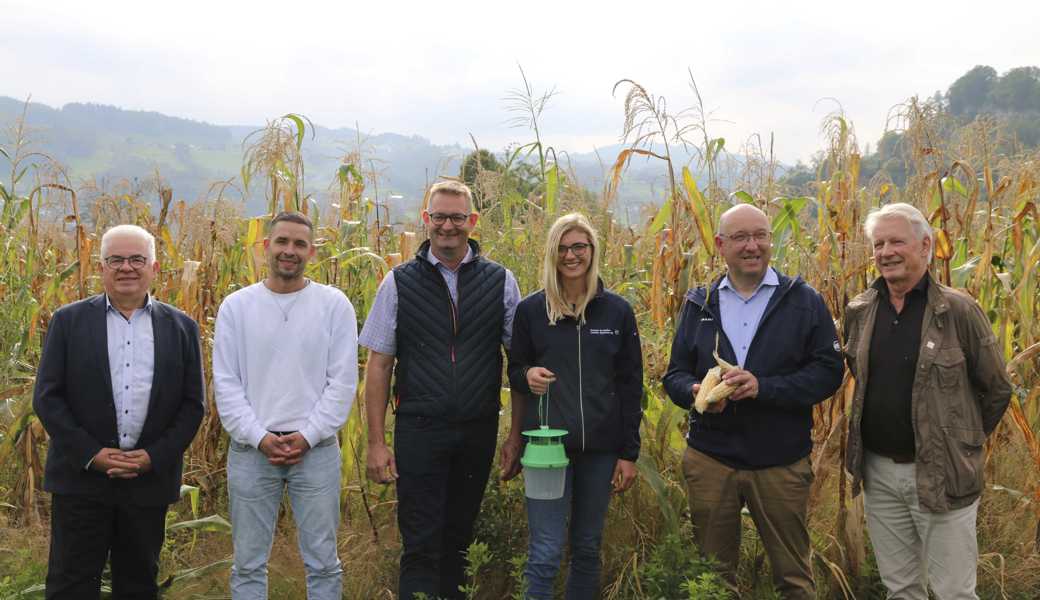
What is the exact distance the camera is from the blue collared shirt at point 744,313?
3625 millimetres

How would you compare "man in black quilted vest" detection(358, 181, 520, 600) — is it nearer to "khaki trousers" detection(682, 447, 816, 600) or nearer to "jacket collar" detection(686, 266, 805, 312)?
"jacket collar" detection(686, 266, 805, 312)

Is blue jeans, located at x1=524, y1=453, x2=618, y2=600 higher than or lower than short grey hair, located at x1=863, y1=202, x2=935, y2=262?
lower

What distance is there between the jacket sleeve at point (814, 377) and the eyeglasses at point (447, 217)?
4.74 ft

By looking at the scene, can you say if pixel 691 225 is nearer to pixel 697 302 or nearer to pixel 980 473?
pixel 697 302

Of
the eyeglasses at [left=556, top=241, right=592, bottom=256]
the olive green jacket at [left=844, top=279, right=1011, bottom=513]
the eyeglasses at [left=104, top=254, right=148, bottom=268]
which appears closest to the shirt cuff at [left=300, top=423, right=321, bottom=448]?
the eyeglasses at [left=104, top=254, right=148, bottom=268]

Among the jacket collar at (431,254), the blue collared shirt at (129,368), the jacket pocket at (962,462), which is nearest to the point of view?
the jacket pocket at (962,462)

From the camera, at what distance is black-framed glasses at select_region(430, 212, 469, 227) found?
3775 mm

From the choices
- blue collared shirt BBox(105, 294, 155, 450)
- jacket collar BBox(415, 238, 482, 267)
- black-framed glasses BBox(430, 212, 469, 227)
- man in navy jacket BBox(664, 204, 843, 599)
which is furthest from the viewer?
jacket collar BBox(415, 238, 482, 267)

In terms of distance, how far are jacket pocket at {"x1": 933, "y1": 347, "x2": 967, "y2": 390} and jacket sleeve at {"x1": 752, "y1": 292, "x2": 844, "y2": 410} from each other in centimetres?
38

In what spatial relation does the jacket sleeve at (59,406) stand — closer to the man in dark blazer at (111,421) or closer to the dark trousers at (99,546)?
the man in dark blazer at (111,421)

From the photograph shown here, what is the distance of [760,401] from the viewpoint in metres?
3.52

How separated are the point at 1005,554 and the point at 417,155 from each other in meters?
111

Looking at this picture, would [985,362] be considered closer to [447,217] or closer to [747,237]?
[747,237]

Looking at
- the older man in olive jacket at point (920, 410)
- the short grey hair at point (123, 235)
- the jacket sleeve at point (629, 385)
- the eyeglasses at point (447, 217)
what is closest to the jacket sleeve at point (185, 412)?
the short grey hair at point (123, 235)
